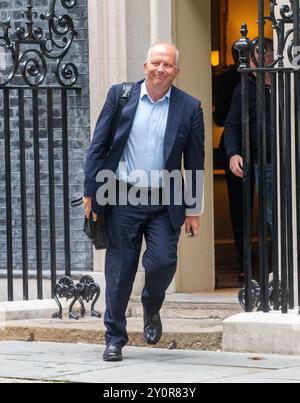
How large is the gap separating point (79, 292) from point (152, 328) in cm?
162

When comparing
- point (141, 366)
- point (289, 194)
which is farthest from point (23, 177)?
point (141, 366)

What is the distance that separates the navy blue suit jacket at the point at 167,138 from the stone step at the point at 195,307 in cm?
173

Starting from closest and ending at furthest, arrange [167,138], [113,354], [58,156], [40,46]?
[167,138], [113,354], [40,46], [58,156]

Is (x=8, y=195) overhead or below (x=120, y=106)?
below

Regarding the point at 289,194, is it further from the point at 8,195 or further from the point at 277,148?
the point at 8,195

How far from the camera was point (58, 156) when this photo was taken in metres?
11.1

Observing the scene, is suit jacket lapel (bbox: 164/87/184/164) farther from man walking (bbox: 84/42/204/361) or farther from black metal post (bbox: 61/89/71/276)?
black metal post (bbox: 61/89/71/276)

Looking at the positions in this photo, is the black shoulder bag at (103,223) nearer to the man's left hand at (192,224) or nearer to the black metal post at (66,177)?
the man's left hand at (192,224)

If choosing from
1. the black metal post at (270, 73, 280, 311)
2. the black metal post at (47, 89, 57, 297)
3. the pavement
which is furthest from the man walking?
the black metal post at (47, 89, 57, 297)

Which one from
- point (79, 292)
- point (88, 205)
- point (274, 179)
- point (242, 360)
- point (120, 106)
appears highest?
point (120, 106)

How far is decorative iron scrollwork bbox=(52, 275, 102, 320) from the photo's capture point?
10594 millimetres

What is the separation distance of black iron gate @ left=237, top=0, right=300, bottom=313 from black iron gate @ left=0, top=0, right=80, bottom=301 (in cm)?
192

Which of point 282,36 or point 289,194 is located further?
point 289,194

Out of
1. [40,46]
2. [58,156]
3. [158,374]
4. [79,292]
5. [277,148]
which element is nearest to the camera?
[158,374]
